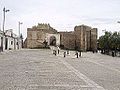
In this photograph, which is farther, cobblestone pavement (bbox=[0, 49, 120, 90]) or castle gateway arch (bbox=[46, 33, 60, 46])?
castle gateway arch (bbox=[46, 33, 60, 46])

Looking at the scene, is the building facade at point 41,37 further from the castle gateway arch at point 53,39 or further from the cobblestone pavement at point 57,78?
the cobblestone pavement at point 57,78

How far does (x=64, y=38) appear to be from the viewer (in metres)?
139

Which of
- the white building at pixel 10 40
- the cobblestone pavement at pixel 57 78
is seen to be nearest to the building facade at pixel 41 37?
the white building at pixel 10 40

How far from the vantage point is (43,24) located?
471 ft

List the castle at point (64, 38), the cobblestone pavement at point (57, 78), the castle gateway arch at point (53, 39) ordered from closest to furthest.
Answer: the cobblestone pavement at point (57, 78), the castle at point (64, 38), the castle gateway arch at point (53, 39)

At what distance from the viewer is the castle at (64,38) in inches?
5236

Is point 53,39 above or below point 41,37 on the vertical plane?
below

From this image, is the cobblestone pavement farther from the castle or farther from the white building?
the castle

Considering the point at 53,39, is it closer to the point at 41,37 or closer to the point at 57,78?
the point at 41,37

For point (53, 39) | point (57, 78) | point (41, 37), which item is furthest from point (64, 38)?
point (57, 78)

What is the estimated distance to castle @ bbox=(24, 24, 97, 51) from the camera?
436ft

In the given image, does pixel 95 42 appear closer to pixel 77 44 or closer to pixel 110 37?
pixel 77 44

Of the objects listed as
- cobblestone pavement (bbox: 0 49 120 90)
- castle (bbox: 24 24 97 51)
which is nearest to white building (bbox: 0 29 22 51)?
castle (bbox: 24 24 97 51)

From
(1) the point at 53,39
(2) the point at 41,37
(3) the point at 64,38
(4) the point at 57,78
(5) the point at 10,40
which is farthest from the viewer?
(1) the point at 53,39
